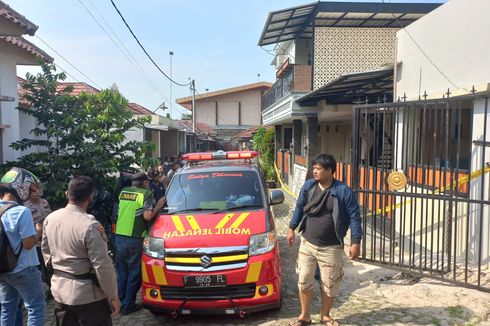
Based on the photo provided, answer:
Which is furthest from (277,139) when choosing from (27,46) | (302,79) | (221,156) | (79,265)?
(79,265)

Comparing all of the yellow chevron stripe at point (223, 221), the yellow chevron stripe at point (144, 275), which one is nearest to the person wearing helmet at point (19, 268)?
the yellow chevron stripe at point (144, 275)

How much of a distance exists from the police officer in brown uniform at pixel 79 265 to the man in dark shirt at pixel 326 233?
2022 millimetres

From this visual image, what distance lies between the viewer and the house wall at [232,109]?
4372cm

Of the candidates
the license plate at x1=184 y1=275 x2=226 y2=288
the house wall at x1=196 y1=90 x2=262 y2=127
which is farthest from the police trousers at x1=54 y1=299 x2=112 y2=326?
the house wall at x1=196 y1=90 x2=262 y2=127

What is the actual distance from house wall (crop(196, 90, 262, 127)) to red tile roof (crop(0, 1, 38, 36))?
37.7 m

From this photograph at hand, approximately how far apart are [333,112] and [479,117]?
7.12 meters

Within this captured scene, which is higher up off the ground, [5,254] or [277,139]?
[277,139]

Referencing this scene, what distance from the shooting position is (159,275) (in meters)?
4.43

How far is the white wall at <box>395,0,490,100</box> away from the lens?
541 cm

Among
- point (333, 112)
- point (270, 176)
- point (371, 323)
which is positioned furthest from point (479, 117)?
point (270, 176)

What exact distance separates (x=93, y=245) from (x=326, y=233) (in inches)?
89.2

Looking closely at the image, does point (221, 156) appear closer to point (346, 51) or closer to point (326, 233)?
point (326, 233)

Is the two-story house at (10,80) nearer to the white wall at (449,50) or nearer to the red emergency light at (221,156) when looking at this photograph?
the red emergency light at (221,156)

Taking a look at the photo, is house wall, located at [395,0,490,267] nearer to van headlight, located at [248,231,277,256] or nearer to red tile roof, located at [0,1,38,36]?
van headlight, located at [248,231,277,256]
